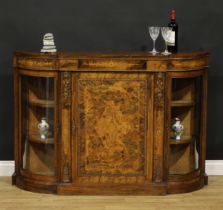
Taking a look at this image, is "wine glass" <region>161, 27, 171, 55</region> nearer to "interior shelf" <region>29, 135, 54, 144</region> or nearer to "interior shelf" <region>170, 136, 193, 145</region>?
"interior shelf" <region>170, 136, 193, 145</region>

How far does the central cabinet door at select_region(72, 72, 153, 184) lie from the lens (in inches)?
198

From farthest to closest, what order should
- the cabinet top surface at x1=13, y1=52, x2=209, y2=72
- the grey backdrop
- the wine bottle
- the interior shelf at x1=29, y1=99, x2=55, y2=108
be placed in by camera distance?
1. the grey backdrop
2. the wine bottle
3. the interior shelf at x1=29, y1=99, x2=55, y2=108
4. the cabinet top surface at x1=13, y1=52, x2=209, y2=72

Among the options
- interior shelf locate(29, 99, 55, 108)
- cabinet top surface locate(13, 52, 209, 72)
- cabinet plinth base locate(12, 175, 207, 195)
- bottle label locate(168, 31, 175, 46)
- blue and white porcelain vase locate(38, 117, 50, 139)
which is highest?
bottle label locate(168, 31, 175, 46)

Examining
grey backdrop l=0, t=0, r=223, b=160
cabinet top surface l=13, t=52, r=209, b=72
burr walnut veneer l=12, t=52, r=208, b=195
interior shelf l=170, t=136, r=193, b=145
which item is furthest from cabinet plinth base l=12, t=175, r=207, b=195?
cabinet top surface l=13, t=52, r=209, b=72

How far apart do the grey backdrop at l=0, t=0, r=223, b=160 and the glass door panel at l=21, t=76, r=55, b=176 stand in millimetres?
414

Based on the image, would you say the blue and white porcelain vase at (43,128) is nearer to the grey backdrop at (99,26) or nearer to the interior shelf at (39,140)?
the interior shelf at (39,140)

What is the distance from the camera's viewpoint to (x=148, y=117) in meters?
5.09

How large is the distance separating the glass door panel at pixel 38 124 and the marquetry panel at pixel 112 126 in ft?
0.79

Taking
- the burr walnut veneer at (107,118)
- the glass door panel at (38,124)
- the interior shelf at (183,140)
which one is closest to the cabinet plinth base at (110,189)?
the burr walnut veneer at (107,118)

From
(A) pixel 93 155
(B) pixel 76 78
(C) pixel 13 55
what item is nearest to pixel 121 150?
(A) pixel 93 155

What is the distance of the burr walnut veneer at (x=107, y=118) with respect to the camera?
16.5ft

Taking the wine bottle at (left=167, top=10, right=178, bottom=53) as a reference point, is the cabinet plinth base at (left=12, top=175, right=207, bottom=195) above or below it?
below

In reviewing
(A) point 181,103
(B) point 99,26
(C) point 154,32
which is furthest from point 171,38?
(B) point 99,26

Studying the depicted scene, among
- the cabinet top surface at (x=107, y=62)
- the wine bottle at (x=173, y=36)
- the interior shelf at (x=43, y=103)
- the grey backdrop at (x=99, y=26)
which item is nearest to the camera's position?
the cabinet top surface at (x=107, y=62)
